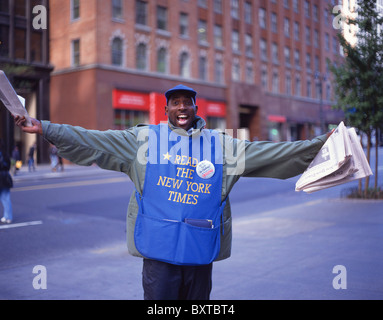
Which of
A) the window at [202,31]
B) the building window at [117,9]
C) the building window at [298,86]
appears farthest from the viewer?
the building window at [298,86]

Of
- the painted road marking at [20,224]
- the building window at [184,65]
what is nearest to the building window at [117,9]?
the building window at [184,65]

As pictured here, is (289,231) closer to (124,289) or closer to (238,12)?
(124,289)

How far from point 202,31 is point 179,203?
33.4m

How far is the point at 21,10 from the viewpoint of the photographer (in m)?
18.3

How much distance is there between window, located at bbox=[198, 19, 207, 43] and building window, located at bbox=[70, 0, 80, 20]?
1025 cm

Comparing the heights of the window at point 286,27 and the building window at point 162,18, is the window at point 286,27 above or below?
above

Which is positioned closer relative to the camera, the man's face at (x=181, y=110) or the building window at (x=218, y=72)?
the man's face at (x=181, y=110)

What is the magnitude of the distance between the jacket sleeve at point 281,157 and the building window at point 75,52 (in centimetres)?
2757

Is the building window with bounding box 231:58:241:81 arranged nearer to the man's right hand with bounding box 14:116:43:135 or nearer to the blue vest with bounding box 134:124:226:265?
the blue vest with bounding box 134:124:226:265

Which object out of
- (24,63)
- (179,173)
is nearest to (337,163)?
(179,173)

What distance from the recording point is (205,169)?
2.68 m

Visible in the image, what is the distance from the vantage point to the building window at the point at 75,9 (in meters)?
26.1

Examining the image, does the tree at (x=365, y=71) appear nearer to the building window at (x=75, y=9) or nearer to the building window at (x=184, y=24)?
the building window at (x=75, y=9)

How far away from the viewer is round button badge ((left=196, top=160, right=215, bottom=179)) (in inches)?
106
